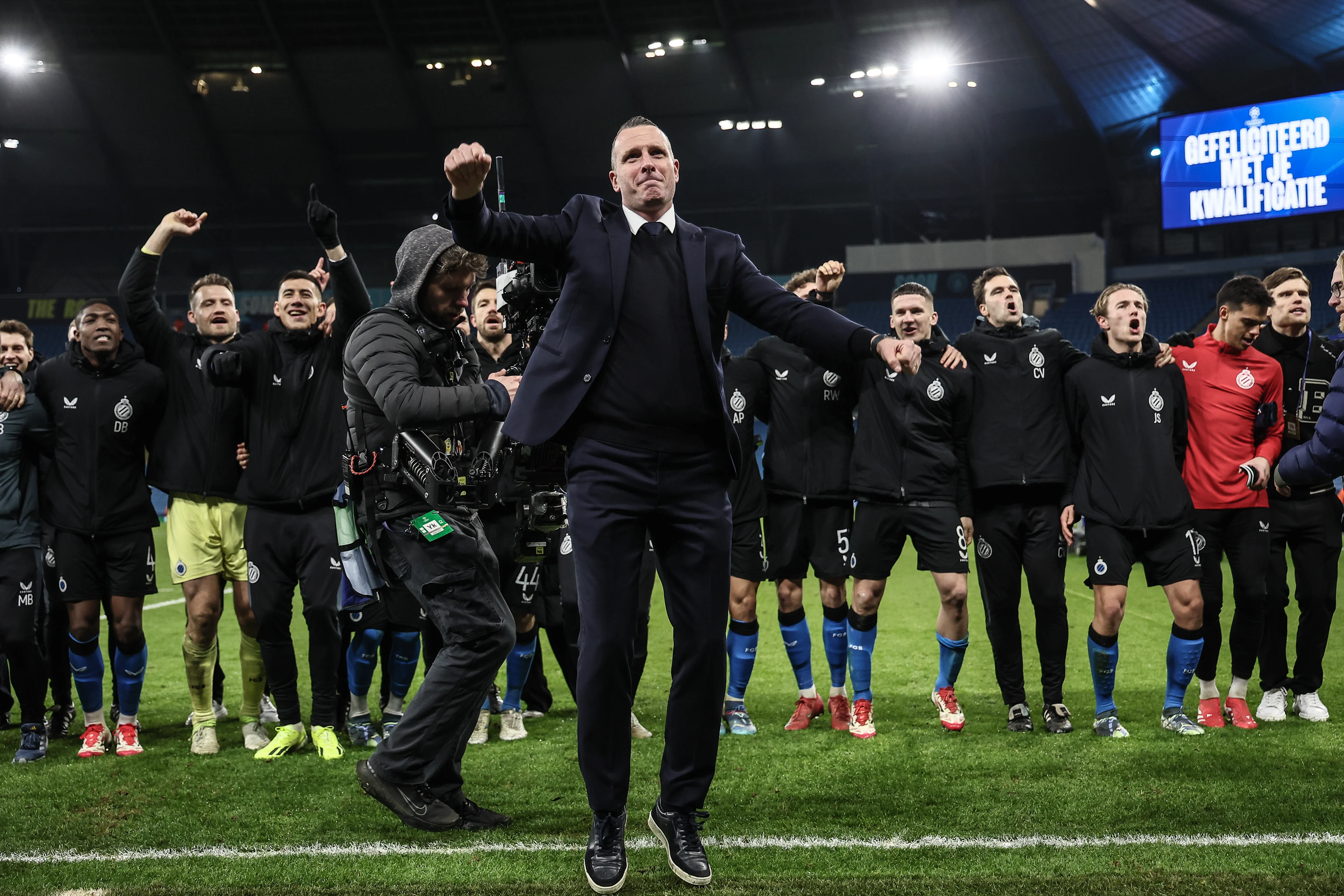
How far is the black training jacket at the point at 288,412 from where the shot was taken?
532cm

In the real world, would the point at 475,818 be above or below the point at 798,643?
below

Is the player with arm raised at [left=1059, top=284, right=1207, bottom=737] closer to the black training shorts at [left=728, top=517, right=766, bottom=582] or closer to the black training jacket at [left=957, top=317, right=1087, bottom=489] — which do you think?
the black training jacket at [left=957, top=317, right=1087, bottom=489]

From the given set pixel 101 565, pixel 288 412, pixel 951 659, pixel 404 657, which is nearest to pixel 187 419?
pixel 288 412

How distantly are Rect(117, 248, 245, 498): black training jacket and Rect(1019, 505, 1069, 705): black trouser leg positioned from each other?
3887mm

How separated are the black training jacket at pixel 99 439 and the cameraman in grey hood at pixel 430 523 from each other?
6.44 ft

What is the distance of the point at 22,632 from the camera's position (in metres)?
5.37

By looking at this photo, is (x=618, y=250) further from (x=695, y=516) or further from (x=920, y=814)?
(x=920, y=814)

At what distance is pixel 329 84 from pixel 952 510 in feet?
79.7

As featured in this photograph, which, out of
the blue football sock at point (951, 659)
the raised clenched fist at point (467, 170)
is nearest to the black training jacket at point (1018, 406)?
the blue football sock at point (951, 659)

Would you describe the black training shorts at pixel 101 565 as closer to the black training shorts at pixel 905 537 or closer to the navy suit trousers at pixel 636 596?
the navy suit trousers at pixel 636 596

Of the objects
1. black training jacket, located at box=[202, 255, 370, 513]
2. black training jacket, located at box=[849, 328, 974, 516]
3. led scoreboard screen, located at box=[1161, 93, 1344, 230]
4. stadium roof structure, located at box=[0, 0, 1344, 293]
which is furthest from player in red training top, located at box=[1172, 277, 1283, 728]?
stadium roof structure, located at box=[0, 0, 1344, 293]

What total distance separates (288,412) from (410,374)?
179cm

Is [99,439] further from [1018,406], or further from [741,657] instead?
[1018,406]

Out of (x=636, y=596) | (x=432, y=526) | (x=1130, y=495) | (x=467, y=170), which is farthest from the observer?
(x=1130, y=495)
